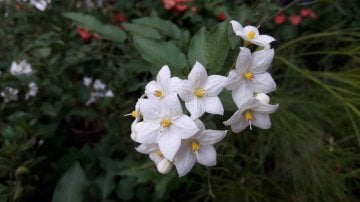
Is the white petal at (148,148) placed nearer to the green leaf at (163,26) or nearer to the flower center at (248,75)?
the flower center at (248,75)

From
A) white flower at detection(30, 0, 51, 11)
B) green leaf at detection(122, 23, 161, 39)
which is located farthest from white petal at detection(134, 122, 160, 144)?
white flower at detection(30, 0, 51, 11)

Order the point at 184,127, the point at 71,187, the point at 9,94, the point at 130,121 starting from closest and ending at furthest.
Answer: the point at 184,127 < the point at 71,187 < the point at 9,94 < the point at 130,121

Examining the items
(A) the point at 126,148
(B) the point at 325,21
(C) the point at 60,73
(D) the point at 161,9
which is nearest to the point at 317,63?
(B) the point at 325,21

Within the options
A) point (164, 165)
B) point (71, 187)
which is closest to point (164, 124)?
point (164, 165)

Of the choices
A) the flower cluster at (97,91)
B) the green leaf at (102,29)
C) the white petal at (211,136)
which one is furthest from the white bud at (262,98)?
the flower cluster at (97,91)

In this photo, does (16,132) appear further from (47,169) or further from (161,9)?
(161,9)

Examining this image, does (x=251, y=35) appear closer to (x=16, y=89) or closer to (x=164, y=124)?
(x=164, y=124)
